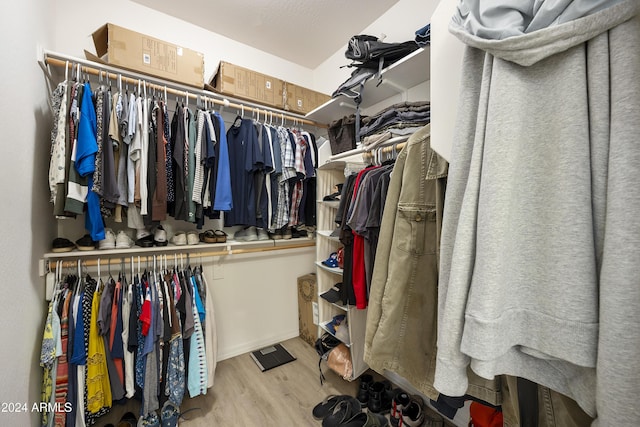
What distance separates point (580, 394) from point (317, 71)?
291 cm

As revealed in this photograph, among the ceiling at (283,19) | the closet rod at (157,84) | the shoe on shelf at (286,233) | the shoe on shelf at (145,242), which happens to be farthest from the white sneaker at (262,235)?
the ceiling at (283,19)

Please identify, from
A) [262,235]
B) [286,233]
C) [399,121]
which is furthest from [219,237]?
[399,121]

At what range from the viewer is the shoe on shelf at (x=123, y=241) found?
150 cm

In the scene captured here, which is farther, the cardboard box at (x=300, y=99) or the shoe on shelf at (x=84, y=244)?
the cardboard box at (x=300, y=99)

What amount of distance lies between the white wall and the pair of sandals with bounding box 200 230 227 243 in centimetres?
81

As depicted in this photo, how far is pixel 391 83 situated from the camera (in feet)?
5.27

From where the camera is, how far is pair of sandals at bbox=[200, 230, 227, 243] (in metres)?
1.81

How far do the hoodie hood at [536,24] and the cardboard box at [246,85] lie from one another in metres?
1.71

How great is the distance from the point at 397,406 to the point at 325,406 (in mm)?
430

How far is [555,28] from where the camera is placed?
0.39m

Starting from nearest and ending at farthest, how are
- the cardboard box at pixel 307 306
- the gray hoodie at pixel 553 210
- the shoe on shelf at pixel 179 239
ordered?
the gray hoodie at pixel 553 210 → the shoe on shelf at pixel 179 239 → the cardboard box at pixel 307 306

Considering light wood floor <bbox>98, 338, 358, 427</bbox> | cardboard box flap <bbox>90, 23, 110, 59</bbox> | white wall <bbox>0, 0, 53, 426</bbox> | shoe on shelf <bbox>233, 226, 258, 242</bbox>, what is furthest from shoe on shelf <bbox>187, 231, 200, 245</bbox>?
cardboard box flap <bbox>90, 23, 110, 59</bbox>

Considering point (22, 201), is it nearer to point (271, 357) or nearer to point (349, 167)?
point (349, 167)

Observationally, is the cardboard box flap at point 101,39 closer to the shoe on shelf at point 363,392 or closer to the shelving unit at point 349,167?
the shelving unit at point 349,167
